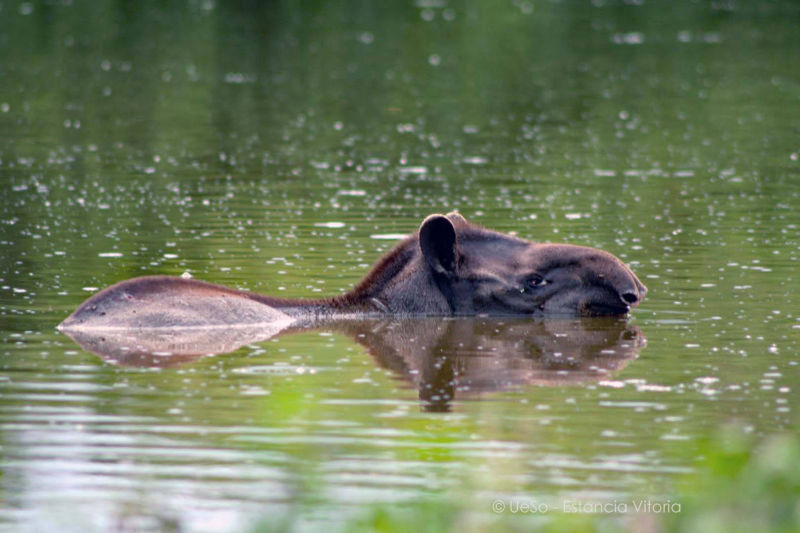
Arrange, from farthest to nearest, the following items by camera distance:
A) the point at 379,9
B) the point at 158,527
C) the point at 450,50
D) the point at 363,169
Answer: the point at 379,9 → the point at 450,50 → the point at 363,169 → the point at 158,527

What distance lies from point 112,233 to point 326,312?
6.51 meters

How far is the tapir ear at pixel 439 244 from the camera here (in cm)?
1422

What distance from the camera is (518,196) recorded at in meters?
24.2

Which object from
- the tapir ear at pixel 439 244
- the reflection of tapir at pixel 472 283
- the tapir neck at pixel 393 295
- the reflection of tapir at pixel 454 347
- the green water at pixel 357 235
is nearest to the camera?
the green water at pixel 357 235

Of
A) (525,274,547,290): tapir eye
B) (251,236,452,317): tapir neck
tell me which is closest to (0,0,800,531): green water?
(251,236,452,317): tapir neck

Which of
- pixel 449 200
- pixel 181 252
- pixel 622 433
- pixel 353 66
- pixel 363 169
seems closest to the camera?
pixel 622 433

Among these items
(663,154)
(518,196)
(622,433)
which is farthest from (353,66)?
(622,433)

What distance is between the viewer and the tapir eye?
14852mm

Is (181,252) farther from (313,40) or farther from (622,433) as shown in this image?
(313,40)

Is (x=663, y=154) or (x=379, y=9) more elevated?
(x=379, y=9)

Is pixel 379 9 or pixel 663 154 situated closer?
pixel 663 154

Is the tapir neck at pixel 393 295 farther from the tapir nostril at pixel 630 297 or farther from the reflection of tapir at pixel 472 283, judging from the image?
the tapir nostril at pixel 630 297

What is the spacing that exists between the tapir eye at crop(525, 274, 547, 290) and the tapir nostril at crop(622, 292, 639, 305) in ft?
2.46

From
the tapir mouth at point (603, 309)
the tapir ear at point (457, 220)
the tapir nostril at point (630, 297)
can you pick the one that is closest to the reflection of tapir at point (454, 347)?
the tapir mouth at point (603, 309)
